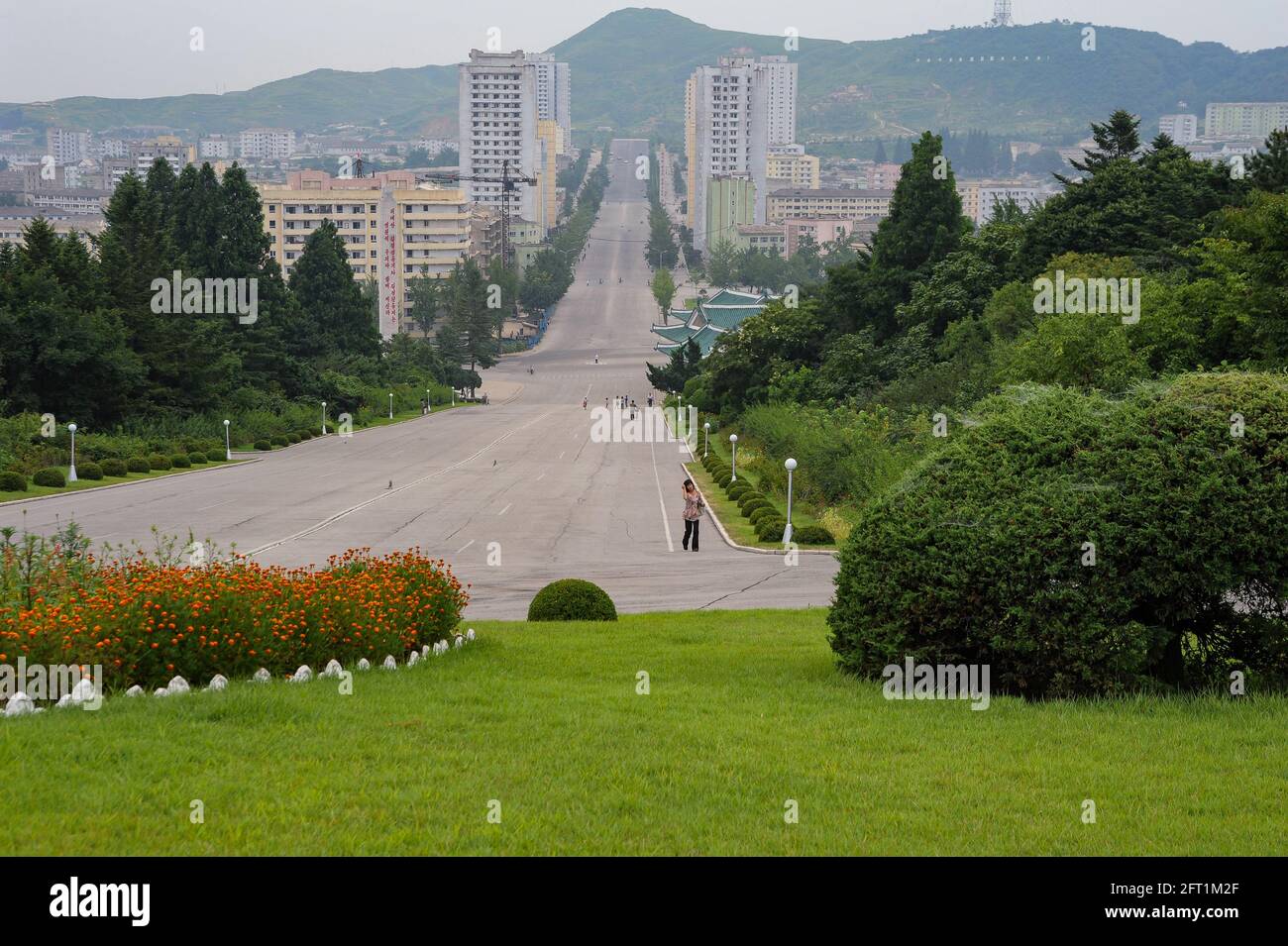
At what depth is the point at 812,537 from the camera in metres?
38.2

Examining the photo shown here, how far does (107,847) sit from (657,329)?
5469 inches

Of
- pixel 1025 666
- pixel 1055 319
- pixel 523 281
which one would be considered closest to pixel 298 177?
pixel 523 281

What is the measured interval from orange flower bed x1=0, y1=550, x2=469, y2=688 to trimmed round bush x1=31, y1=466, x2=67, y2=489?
3688 centimetres

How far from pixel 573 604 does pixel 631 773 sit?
12.7 m

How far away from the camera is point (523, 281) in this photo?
19775 centimetres

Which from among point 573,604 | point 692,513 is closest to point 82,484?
point 692,513

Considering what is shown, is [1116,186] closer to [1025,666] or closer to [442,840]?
[1025,666]

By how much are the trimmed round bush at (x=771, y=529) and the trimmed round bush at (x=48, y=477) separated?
26.3 meters

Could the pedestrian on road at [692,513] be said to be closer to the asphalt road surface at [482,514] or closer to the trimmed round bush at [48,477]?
the asphalt road surface at [482,514]

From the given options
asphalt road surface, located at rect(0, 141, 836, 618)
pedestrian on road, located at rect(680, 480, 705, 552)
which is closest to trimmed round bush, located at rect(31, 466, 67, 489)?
asphalt road surface, located at rect(0, 141, 836, 618)

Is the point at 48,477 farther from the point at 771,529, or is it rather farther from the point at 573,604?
the point at 573,604

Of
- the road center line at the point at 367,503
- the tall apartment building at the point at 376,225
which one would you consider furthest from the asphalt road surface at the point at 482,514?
the tall apartment building at the point at 376,225

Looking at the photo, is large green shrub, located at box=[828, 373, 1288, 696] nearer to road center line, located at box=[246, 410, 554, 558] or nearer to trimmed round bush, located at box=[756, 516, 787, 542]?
road center line, located at box=[246, 410, 554, 558]

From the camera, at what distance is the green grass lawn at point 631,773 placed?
8.38m
